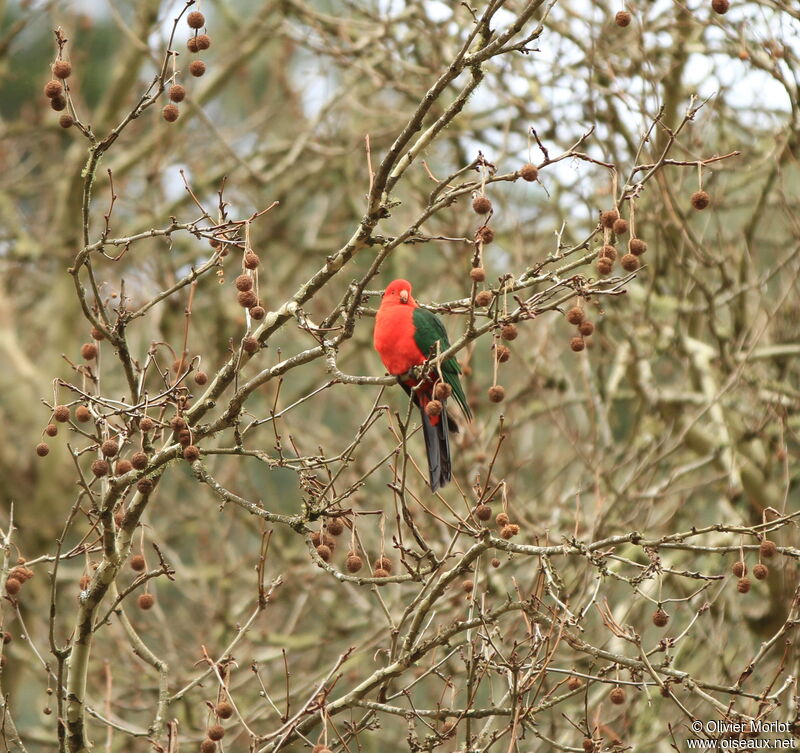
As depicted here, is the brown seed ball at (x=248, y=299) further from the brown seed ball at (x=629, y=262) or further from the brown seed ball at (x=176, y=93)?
the brown seed ball at (x=629, y=262)

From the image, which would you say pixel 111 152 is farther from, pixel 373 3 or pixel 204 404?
pixel 204 404

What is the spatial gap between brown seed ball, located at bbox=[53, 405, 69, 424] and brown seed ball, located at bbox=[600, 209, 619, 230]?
1.64 m

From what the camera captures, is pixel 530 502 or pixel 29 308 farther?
pixel 29 308

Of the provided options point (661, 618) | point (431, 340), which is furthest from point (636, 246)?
point (431, 340)

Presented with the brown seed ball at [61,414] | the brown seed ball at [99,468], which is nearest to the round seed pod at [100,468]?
the brown seed ball at [99,468]

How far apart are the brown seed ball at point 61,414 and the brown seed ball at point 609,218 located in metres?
1.64

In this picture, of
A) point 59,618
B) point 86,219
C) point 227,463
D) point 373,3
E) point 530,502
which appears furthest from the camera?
point 59,618

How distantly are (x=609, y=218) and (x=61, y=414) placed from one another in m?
1.67

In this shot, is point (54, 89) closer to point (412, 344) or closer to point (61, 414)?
point (61, 414)

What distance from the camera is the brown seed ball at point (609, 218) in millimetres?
2844

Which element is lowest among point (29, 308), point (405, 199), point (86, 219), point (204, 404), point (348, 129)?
point (204, 404)

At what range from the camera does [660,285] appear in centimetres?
640

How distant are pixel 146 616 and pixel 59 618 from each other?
1.16 meters

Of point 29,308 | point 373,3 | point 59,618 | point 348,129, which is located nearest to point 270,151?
point 348,129
